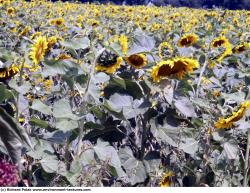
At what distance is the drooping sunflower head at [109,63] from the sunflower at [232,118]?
1.71ft

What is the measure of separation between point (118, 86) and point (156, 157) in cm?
33

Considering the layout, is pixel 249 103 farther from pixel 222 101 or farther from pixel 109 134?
pixel 109 134

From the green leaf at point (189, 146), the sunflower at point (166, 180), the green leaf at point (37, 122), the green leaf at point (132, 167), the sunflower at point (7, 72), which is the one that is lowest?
the sunflower at point (166, 180)

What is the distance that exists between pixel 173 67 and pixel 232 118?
30cm

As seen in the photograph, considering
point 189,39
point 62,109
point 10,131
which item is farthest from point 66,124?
point 189,39

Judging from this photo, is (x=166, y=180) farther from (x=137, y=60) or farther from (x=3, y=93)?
(x=3, y=93)

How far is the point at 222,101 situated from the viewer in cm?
241

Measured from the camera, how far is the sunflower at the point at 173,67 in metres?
1.98

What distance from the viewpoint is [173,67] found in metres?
2.01

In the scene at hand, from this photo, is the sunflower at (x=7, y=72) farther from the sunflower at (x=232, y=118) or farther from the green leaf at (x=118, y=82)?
the sunflower at (x=232, y=118)

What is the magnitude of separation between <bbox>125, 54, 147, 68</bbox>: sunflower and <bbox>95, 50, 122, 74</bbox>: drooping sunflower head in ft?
0.18

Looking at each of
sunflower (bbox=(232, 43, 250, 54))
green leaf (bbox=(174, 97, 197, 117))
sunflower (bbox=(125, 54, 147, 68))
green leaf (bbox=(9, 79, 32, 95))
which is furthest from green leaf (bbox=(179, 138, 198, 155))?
sunflower (bbox=(232, 43, 250, 54))

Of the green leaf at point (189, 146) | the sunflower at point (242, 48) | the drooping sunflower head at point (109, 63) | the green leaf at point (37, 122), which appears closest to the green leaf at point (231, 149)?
the green leaf at point (189, 146)

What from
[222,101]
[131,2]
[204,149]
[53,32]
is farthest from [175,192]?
[131,2]
